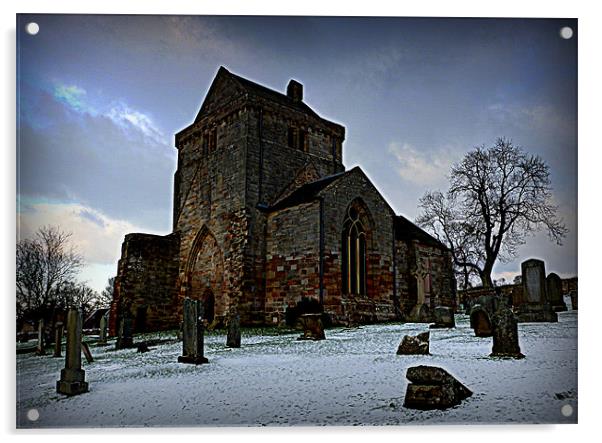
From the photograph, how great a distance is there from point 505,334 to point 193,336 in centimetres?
369

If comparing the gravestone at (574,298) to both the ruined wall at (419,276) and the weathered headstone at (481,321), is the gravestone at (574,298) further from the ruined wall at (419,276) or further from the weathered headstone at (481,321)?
the ruined wall at (419,276)

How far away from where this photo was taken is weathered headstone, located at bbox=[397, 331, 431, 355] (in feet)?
22.4

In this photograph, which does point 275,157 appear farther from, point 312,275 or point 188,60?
point 188,60

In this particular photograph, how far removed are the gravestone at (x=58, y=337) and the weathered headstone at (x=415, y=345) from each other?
13.1 feet

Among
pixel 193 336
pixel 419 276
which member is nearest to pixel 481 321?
pixel 193 336

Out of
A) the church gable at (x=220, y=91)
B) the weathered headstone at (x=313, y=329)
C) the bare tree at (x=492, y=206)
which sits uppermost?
the church gable at (x=220, y=91)

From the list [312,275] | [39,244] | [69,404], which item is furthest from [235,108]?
[69,404]

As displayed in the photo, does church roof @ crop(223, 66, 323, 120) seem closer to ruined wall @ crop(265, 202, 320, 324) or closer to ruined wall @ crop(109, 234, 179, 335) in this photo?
ruined wall @ crop(265, 202, 320, 324)

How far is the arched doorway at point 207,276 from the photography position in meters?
12.1

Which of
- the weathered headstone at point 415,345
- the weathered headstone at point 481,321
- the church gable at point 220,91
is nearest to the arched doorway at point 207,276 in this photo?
the church gable at point 220,91

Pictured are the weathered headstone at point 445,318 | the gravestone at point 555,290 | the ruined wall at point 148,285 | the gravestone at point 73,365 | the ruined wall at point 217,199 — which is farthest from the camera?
the ruined wall at point 217,199

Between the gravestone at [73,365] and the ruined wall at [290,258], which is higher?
the ruined wall at [290,258]

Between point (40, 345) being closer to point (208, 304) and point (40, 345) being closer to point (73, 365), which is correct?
point (73, 365)

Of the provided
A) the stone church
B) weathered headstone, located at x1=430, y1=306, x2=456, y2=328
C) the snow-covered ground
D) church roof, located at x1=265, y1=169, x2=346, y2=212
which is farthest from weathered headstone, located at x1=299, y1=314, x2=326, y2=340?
church roof, located at x1=265, y1=169, x2=346, y2=212
